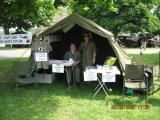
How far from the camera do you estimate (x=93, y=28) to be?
13031 mm

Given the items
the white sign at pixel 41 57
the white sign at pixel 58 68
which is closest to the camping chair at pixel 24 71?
the white sign at pixel 41 57

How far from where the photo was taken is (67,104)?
10750mm

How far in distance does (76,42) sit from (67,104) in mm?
5168

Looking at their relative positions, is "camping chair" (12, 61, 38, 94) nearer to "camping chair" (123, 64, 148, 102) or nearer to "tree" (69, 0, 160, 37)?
"camping chair" (123, 64, 148, 102)

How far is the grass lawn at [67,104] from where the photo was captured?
962cm

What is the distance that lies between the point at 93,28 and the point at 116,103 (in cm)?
311

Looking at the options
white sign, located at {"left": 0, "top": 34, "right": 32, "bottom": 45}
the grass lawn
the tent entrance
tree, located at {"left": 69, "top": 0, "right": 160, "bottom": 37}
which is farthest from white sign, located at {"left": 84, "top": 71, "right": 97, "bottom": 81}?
tree, located at {"left": 69, "top": 0, "right": 160, "bottom": 37}

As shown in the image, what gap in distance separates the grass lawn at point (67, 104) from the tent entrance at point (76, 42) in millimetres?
2196

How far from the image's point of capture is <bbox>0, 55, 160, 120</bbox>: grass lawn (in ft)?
31.6

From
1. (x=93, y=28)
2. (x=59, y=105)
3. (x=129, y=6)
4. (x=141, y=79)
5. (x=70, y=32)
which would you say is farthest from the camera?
(x=129, y=6)

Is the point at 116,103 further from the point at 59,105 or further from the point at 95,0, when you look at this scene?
the point at 95,0

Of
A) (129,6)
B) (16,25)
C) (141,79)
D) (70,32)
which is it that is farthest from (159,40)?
(141,79)

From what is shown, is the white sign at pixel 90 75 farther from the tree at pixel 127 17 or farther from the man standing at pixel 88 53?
the tree at pixel 127 17

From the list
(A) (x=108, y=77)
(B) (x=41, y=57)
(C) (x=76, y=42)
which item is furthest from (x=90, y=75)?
(C) (x=76, y=42)
